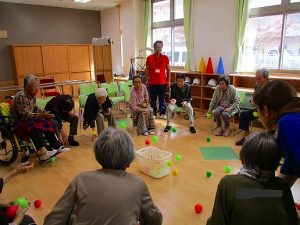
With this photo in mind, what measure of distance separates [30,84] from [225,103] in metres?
3.01

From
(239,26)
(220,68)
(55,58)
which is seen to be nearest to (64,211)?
(220,68)

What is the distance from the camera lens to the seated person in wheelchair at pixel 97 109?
3.89m

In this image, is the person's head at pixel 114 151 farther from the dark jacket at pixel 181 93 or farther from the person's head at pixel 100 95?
the dark jacket at pixel 181 93

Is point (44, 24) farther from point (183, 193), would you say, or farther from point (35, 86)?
point (183, 193)

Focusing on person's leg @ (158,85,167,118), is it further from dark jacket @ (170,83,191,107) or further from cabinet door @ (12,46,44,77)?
cabinet door @ (12,46,44,77)

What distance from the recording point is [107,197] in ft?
3.43

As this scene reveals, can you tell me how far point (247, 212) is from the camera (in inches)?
40.7

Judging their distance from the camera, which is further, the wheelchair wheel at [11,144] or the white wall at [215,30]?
the white wall at [215,30]

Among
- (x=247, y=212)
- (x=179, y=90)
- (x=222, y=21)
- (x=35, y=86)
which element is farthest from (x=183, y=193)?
(x=222, y=21)

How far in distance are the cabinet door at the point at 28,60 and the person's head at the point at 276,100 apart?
289 inches

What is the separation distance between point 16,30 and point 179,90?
5.39 meters

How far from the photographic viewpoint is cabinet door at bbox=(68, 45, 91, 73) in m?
8.09

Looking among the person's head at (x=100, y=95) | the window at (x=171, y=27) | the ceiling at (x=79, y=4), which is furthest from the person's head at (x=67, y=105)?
the ceiling at (x=79, y=4)

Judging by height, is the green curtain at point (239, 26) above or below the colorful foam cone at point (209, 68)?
above
